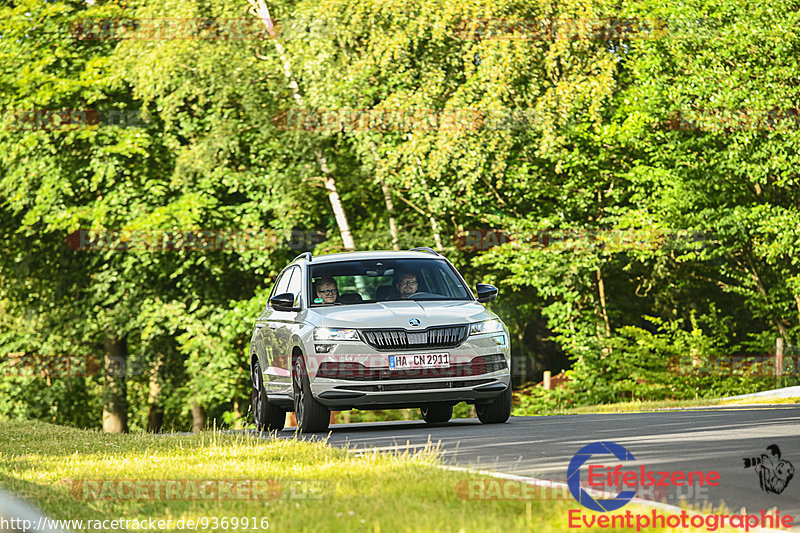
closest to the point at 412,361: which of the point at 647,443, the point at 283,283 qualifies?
the point at 647,443

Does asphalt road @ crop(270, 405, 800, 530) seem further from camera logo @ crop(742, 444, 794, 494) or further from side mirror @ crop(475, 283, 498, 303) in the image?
side mirror @ crop(475, 283, 498, 303)

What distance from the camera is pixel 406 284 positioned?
14.2 metres

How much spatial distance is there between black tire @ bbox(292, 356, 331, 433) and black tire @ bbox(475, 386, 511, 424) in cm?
196

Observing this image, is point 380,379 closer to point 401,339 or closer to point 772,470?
point 401,339

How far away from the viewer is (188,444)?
Result: 1188 centimetres

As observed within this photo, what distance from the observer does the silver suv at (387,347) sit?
1276cm

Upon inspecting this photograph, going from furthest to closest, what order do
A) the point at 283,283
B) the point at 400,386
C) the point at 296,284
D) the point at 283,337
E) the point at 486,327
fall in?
the point at 283,283 < the point at 296,284 < the point at 283,337 < the point at 486,327 < the point at 400,386

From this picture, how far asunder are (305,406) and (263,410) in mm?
2242

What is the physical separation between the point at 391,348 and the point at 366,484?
4.97 m

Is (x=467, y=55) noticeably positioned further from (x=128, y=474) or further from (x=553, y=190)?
(x=128, y=474)

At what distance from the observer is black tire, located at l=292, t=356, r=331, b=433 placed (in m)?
13.0

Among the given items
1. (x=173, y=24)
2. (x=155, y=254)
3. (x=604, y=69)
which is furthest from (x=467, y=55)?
(x=155, y=254)

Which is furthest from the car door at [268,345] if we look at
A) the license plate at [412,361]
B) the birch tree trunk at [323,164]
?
the birch tree trunk at [323,164]

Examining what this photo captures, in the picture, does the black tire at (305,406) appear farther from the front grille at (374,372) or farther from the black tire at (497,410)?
the black tire at (497,410)
